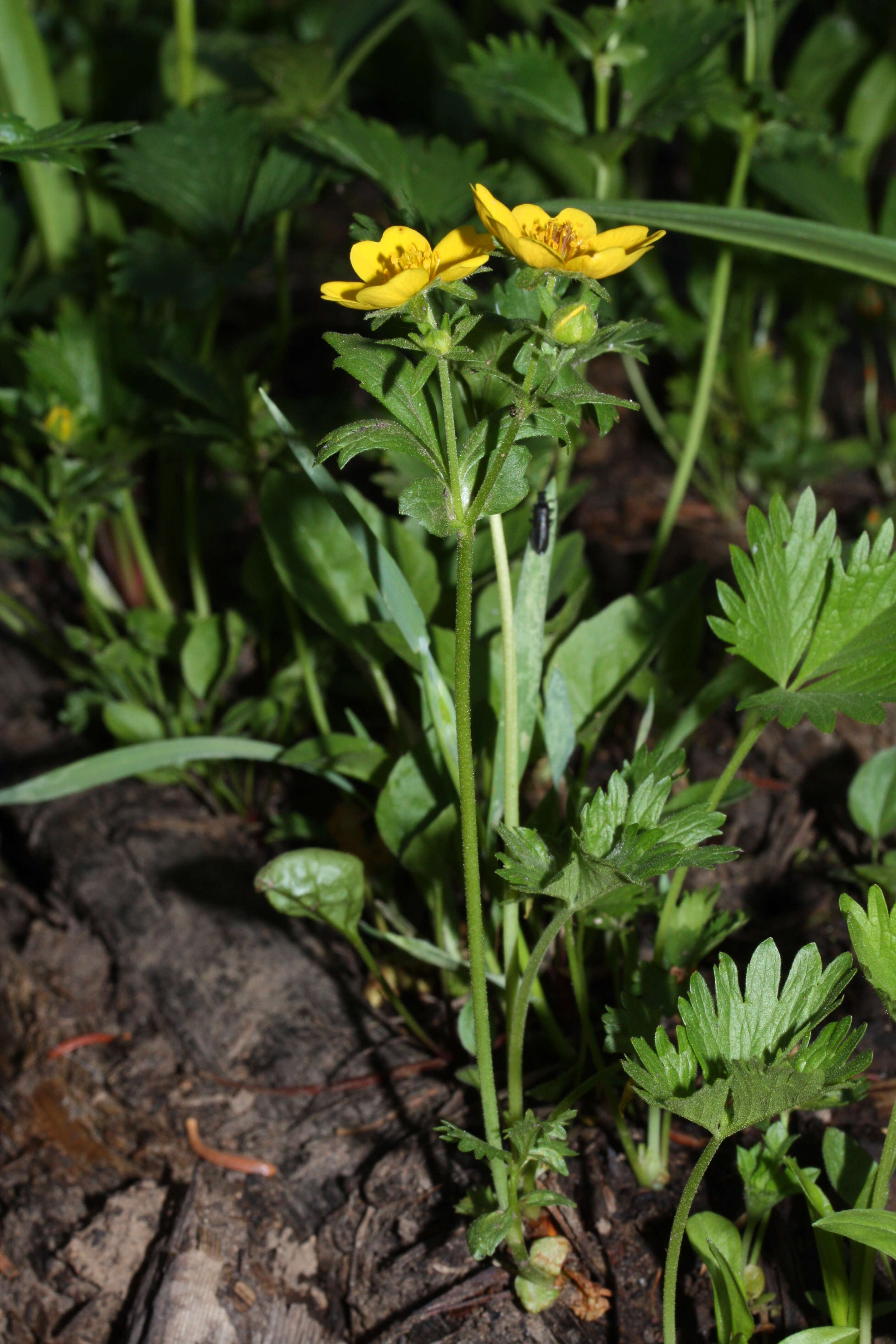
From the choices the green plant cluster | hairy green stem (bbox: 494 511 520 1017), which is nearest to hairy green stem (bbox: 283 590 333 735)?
the green plant cluster

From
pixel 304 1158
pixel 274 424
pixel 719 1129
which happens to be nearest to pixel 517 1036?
pixel 719 1129

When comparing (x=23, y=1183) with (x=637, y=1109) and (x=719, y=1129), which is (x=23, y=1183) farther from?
(x=719, y=1129)

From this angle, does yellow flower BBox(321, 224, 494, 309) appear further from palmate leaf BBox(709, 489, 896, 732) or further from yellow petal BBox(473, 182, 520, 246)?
palmate leaf BBox(709, 489, 896, 732)

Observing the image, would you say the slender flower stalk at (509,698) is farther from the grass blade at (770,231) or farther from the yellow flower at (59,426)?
the yellow flower at (59,426)

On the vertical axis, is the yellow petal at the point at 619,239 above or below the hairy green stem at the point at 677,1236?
above

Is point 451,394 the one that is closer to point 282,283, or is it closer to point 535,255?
point 535,255

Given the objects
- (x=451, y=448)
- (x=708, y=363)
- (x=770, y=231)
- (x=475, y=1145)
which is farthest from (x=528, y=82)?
(x=475, y=1145)

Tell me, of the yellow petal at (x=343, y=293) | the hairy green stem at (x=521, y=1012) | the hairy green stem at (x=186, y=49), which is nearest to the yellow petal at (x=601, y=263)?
the yellow petal at (x=343, y=293)
